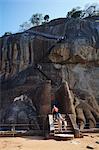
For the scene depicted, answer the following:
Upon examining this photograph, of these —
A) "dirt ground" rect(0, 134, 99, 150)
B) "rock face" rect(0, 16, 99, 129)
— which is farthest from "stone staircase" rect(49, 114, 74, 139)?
"rock face" rect(0, 16, 99, 129)

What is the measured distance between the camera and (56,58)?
31000 mm

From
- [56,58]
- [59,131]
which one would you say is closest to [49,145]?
Result: [59,131]

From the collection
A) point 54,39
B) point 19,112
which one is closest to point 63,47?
point 54,39

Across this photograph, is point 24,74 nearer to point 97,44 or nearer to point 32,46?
point 32,46

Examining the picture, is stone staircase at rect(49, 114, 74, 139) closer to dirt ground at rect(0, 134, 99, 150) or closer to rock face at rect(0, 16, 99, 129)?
dirt ground at rect(0, 134, 99, 150)

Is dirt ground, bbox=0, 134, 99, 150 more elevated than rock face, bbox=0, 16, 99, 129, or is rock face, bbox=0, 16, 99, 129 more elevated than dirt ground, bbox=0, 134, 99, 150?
rock face, bbox=0, 16, 99, 129

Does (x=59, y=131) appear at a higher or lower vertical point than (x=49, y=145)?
higher

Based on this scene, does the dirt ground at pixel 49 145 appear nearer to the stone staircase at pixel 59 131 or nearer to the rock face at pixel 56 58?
the stone staircase at pixel 59 131

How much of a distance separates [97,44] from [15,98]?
10.4 meters

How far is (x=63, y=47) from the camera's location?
101ft

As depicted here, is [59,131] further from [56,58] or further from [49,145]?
[56,58]

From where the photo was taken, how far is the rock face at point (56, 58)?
98.9ft

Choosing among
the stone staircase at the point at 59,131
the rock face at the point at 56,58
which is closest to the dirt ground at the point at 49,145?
the stone staircase at the point at 59,131

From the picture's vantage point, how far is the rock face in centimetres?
3016
